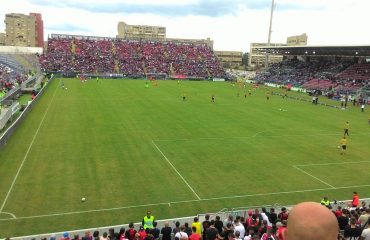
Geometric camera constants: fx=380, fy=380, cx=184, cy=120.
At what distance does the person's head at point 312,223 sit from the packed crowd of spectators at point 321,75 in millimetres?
72471

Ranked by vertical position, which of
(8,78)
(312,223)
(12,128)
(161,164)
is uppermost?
(312,223)

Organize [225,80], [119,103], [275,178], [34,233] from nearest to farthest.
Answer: [34,233], [275,178], [119,103], [225,80]

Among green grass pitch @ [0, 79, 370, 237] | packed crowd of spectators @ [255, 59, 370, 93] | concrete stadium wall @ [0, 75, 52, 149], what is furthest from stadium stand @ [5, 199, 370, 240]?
packed crowd of spectators @ [255, 59, 370, 93]

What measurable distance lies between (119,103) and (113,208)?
32.7 metres

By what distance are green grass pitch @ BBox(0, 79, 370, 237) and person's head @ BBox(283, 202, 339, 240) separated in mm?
14945

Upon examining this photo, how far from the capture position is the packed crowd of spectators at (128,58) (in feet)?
322

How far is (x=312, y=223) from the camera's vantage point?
2.24 metres

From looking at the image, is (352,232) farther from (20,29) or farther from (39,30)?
(39,30)

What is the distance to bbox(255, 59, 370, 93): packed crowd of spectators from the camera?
72.8 m

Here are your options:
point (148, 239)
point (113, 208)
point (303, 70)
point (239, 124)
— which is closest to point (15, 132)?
point (113, 208)

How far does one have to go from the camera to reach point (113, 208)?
1778cm

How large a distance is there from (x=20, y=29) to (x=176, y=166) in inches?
6840

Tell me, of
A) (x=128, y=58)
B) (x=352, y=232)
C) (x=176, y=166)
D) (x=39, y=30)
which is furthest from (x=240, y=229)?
(x=39, y=30)

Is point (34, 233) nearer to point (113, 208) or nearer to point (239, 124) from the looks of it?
point (113, 208)
